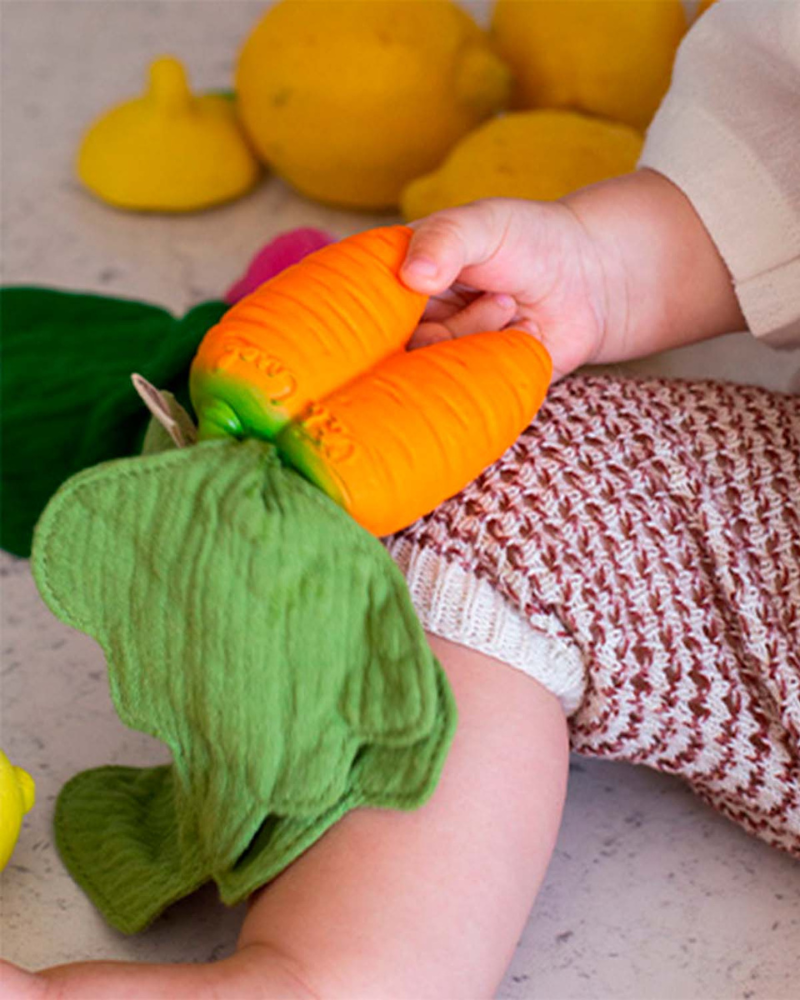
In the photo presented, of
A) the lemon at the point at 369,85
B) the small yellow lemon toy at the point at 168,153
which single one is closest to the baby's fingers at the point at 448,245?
the lemon at the point at 369,85

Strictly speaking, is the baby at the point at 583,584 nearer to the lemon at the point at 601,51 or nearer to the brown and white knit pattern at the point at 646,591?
the brown and white knit pattern at the point at 646,591

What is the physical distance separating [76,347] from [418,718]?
0.50 meters

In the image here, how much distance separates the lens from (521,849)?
54cm

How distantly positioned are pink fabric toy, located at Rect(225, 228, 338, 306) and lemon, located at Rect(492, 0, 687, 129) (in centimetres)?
30

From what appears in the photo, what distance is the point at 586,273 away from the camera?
69cm

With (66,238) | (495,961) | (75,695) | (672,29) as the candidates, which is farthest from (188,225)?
(495,961)

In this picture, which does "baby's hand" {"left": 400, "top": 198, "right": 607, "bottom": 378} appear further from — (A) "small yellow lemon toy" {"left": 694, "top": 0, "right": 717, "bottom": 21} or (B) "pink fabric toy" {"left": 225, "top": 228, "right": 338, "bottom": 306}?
(A) "small yellow lemon toy" {"left": 694, "top": 0, "right": 717, "bottom": 21}

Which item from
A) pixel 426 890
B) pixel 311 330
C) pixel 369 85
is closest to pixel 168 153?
pixel 369 85

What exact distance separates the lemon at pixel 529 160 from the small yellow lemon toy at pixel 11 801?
0.50m

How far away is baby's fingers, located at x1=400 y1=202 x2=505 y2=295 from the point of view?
56 centimetres

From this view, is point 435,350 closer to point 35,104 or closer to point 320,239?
point 320,239

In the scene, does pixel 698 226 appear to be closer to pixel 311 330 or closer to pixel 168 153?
pixel 311 330

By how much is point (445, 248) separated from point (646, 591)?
0.17 m

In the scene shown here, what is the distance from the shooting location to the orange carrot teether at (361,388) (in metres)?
0.51
